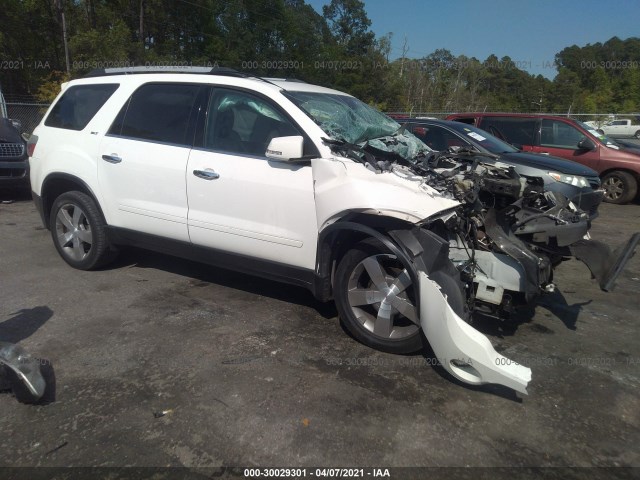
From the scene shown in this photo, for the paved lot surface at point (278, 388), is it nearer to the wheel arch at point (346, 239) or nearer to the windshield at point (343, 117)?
the wheel arch at point (346, 239)

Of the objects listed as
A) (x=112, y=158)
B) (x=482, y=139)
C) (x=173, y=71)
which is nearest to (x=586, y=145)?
(x=482, y=139)

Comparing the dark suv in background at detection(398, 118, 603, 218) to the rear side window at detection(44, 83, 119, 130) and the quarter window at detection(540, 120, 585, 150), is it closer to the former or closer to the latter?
the quarter window at detection(540, 120, 585, 150)

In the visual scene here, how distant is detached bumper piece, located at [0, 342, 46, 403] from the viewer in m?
2.83

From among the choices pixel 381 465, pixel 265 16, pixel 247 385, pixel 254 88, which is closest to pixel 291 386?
pixel 247 385

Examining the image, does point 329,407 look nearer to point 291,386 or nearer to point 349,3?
point 291,386

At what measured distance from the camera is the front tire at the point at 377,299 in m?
3.47

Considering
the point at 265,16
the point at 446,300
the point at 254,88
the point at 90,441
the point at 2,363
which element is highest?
the point at 265,16

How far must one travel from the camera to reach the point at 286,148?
3.56 meters

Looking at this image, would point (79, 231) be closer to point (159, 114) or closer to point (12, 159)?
point (159, 114)

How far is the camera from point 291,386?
10.5ft

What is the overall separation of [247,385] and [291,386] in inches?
10.9

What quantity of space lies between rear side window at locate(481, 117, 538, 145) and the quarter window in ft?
0.69

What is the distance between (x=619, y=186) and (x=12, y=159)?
1150cm

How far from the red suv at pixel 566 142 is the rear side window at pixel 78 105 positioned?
7019mm
